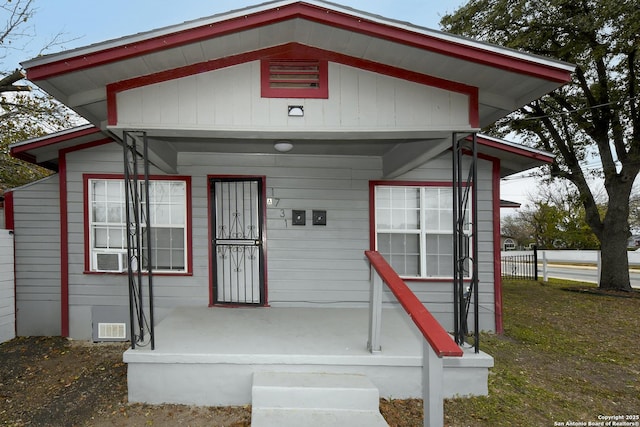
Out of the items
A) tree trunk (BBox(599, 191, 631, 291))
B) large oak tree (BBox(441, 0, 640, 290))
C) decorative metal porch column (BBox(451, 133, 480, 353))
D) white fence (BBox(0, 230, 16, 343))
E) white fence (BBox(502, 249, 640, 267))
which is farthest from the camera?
white fence (BBox(502, 249, 640, 267))

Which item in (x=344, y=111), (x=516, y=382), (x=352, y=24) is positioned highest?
(x=352, y=24)

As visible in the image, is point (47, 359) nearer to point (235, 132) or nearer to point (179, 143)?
point (179, 143)

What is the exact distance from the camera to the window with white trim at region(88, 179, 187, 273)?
4.52m

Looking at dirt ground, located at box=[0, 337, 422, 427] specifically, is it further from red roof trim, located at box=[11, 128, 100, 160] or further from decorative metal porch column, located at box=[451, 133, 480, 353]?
red roof trim, located at box=[11, 128, 100, 160]

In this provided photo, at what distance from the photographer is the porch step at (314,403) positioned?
7.91ft

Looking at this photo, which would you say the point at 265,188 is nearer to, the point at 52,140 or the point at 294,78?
the point at 294,78

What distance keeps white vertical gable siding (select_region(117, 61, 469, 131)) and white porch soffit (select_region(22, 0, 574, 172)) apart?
10 cm

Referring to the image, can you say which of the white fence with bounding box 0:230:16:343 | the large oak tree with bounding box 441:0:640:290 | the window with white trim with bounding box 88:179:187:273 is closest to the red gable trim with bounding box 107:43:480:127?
the window with white trim with bounding box 88:179:187:273

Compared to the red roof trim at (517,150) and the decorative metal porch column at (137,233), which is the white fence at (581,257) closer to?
the red roof trim at (517,150)

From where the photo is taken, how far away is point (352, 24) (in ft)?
8.36

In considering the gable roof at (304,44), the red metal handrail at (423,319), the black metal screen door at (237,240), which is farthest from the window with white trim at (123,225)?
the red metal handrail at (423,319)

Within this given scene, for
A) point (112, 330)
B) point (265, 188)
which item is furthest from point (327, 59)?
point (112, 330)

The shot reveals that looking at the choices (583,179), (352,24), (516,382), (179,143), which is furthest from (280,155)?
(583,179)

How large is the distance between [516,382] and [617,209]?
8353 mm
